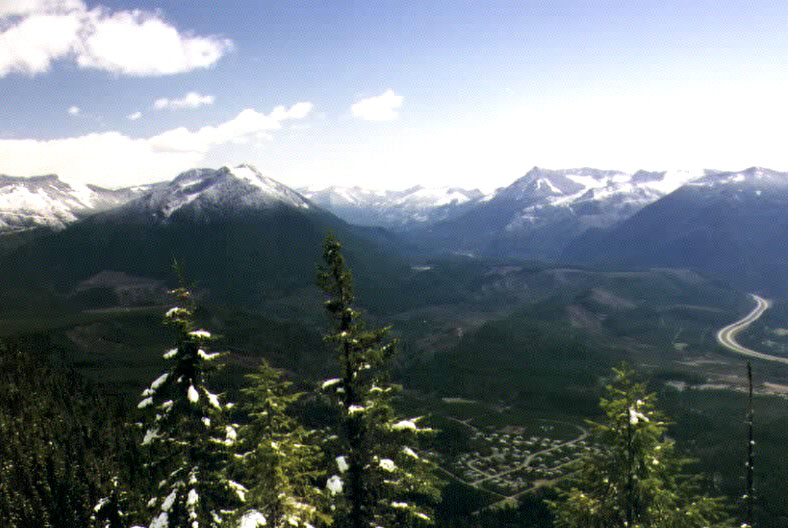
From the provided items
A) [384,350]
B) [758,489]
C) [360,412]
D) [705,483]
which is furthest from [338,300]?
[758,489]

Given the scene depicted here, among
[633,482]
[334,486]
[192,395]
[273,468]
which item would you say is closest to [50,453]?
[192,395]

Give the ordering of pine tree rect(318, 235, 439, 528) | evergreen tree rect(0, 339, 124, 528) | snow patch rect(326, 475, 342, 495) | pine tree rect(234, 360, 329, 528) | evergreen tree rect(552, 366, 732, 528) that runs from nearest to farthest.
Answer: pine tree rect(234, 360, 329, 528), snow patch rect(326, 475, 342, 495), pine tree rect(318, 235, 439, 528), evergreen tree rect(552, 366, 732, 528), evergreen tree rect(0, 339, 124, 528)

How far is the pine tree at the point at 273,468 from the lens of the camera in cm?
2406

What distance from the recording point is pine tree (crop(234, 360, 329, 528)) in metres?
24.1

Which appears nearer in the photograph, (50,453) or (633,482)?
(633,482)

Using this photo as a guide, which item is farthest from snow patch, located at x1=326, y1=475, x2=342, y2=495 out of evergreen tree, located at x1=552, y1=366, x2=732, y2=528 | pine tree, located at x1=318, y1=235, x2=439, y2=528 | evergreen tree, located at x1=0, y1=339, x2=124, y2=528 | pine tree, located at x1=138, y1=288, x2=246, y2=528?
evergreen tree, located at x1=0, y1=339, x2=124, y2=528

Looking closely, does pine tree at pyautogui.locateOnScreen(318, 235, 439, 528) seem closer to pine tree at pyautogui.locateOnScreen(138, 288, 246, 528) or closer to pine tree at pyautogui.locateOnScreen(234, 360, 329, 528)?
pine tree at pyautogui.locateOnScreen(234, 360, 329, 528)

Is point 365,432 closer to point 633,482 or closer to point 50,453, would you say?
point 633,482

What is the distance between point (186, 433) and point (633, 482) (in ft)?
71.4

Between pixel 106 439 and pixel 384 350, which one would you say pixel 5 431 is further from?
pixel 384 350

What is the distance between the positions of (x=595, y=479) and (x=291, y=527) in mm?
15975

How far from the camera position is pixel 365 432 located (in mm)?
26438

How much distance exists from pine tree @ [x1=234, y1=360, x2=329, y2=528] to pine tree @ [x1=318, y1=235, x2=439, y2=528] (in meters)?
1.54

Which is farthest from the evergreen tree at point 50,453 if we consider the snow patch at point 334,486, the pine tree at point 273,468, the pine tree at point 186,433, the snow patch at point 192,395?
the snow patch at point 334,486
